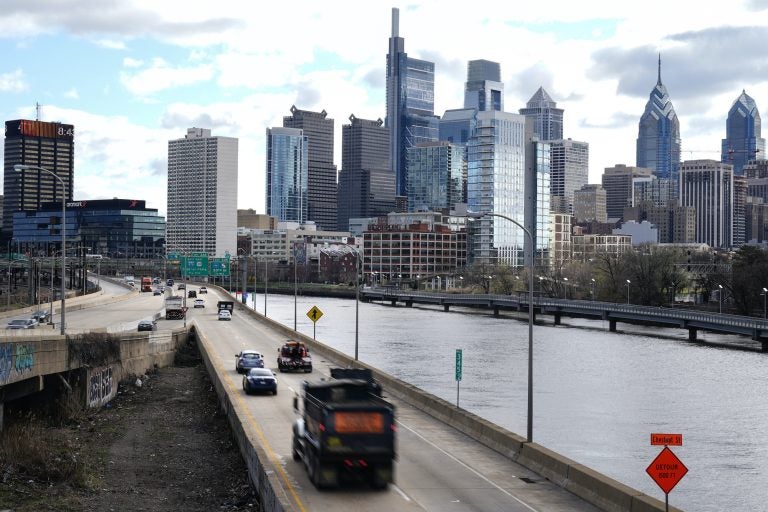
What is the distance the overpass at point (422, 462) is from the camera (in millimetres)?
26016

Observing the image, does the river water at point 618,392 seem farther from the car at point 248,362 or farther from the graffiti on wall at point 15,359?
the graffiti on wall at point 15,359

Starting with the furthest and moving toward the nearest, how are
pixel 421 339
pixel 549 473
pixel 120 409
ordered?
pixel 421 339 → pixel 120 409 → pixel 549 473

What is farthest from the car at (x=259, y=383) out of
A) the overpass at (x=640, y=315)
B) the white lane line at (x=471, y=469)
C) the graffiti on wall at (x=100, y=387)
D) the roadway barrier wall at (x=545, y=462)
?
the overpass at (x=640, y=315)

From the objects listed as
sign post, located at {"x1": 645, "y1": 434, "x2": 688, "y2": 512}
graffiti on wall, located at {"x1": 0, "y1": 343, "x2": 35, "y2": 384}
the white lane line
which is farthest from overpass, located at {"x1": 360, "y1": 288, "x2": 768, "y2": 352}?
sign post, located at {"x1": 645, "y1": 434, "x2": 688, "y2": 512}

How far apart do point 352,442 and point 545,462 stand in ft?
24.4

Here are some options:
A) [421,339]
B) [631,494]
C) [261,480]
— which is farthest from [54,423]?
[421,339]

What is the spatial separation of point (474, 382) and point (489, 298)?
10544cm

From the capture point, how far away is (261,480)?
2788 centimetres

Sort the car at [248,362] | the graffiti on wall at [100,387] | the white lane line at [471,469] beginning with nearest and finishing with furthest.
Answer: the white lane line at [471,469] → the graffiti on wall at [100,387] → the car at [248,362]

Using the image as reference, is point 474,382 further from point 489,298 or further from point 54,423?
point 489,298

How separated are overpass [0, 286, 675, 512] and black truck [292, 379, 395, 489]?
1.52ft

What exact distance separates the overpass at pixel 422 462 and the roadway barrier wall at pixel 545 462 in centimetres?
3

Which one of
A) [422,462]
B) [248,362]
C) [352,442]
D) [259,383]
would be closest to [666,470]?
[352,442]

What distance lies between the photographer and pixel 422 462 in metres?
32.3
